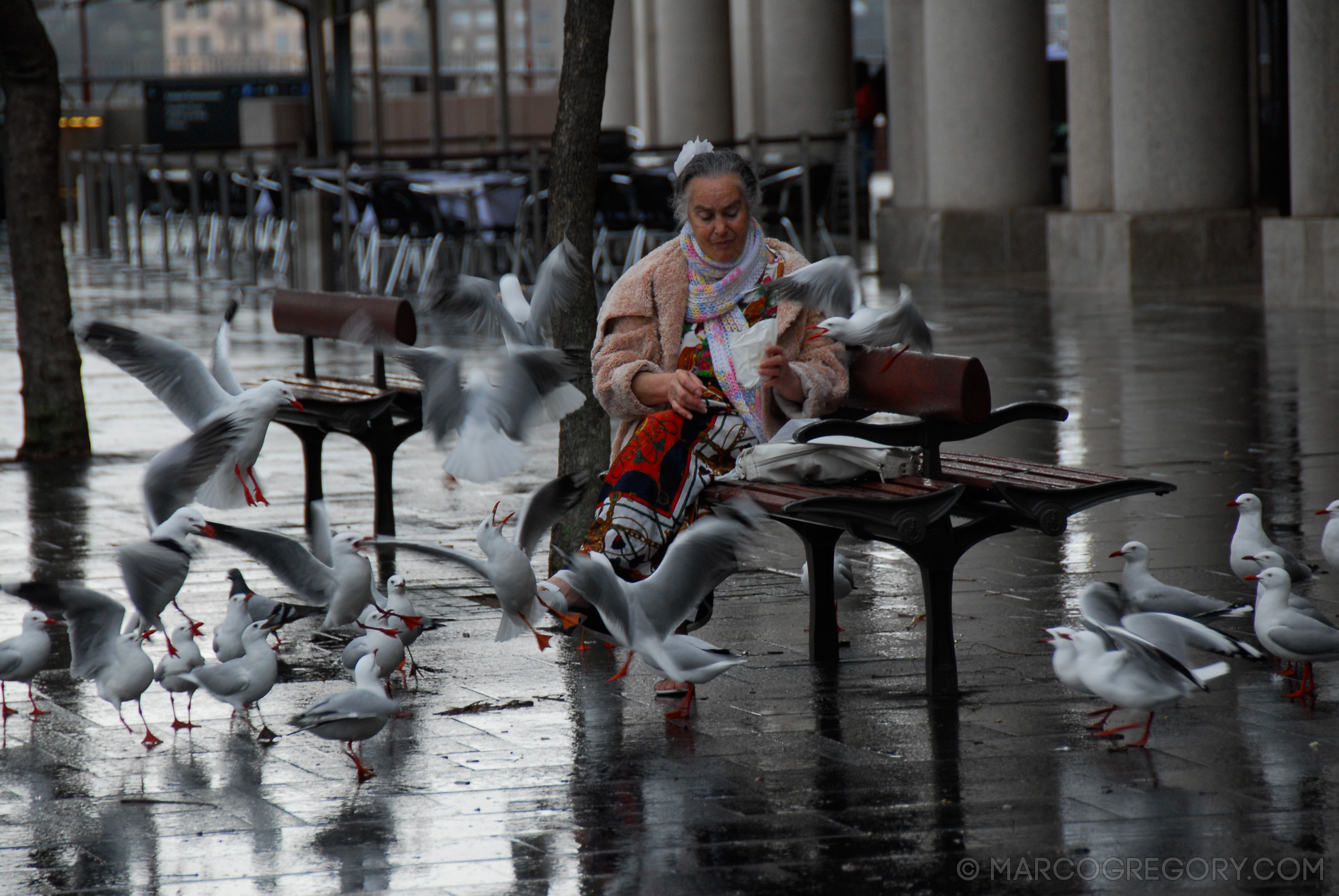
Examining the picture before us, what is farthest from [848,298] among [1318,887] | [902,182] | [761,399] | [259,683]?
[902,182]

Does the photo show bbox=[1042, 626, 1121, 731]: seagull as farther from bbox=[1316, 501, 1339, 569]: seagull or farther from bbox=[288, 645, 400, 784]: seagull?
bbox=[288, 645, 400, 784]: seagull

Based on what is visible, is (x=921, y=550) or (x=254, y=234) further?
(x=254, y=234)

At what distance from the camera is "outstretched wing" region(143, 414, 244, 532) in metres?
5.04

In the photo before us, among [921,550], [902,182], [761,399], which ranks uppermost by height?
[902,182]

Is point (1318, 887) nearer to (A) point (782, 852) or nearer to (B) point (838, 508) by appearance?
(A) point (782, 852)

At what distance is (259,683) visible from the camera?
14.5 ft

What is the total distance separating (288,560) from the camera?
478 cm

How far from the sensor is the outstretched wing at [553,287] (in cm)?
555

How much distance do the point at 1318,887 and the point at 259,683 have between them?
2503mm

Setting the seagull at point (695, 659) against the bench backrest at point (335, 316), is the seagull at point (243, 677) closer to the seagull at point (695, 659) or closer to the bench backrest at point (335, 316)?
the seagull at point (695, 659)

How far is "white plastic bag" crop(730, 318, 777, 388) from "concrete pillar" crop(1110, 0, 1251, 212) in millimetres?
10367

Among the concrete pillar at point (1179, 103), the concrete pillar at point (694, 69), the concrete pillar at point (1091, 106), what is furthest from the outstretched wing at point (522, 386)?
the concrete pillar at point (694, 69)

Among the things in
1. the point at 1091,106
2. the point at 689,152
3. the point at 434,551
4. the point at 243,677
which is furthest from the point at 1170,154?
the point at 243,677

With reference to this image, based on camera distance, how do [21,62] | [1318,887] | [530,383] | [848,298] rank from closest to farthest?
[1318,887], [848,298], [530,383], [21,62]
